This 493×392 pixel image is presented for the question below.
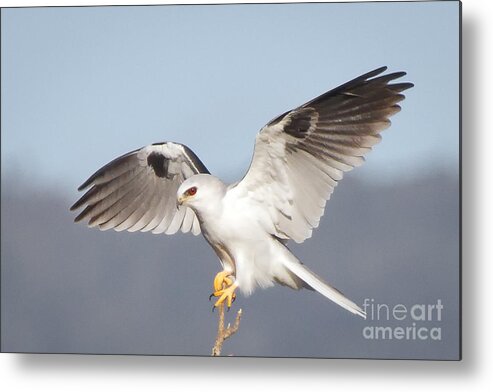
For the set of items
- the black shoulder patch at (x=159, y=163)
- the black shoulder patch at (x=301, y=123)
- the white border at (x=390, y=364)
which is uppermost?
the black shoulder patch at (x=301, y=123)

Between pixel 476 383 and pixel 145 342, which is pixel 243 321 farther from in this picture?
pixel 476 383

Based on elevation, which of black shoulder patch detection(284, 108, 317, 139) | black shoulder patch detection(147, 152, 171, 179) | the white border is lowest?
the white border

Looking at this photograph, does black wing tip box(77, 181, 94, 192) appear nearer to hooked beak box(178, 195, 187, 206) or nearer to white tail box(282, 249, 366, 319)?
hooked beak box(178, 195, 187, 206)

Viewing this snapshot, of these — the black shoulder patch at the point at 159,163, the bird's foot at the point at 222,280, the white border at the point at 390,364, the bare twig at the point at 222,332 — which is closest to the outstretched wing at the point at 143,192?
the black shoulder patch at the point at 159,163

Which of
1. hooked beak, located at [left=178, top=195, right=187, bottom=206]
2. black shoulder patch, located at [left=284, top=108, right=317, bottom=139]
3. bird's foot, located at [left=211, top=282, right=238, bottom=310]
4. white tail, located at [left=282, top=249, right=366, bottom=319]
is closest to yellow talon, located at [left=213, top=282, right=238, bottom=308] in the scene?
bird's foot, located at [left=211, top=282, right=238, bottom=310]

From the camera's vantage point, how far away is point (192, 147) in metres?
2.97

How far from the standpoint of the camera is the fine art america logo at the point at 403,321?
2.87 metres

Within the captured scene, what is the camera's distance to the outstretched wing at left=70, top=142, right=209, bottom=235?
2.99 meters

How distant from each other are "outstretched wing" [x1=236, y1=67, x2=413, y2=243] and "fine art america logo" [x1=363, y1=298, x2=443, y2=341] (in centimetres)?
29

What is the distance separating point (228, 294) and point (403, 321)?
476 millimetres

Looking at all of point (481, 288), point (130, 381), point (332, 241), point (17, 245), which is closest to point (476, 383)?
point (481, 288)

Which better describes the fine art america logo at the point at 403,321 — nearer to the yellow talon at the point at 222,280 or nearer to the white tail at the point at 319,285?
the white tail at the point at 319,285

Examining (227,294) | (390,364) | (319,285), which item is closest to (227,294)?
(227,294)

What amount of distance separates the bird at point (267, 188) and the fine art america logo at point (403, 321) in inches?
2.0
